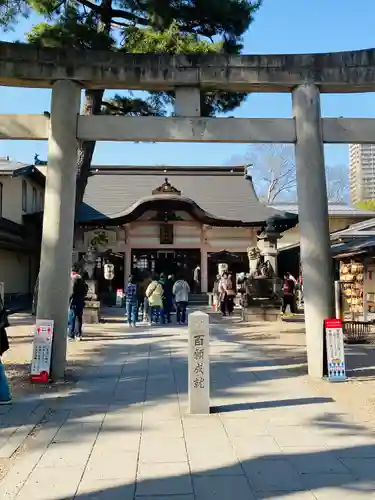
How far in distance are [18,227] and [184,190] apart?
35.5ft

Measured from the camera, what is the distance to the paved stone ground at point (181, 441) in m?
3.71

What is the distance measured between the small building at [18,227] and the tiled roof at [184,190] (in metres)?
2.94

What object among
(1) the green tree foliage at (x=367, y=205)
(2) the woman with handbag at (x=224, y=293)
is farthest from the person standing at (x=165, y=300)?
(1) the green tree foliage at (x=367, y=205)

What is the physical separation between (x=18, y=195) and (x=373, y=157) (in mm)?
33117

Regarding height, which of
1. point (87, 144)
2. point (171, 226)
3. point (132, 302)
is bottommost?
point (132, 302)

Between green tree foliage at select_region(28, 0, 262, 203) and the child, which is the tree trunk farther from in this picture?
the child

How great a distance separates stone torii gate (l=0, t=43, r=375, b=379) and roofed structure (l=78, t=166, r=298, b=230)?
15727 millimetres

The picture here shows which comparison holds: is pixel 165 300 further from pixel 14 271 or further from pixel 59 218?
pixel 14 271

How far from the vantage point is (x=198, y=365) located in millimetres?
5746

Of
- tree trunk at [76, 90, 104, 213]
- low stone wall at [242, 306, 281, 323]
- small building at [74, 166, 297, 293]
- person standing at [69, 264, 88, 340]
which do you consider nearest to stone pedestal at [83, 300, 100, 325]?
person standing at [69, 264, 88, 340]

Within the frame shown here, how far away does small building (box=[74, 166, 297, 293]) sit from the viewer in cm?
2467

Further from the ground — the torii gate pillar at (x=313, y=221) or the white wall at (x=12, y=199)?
the white wall at (x=12, y=199)

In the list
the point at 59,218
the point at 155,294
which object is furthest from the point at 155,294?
the point at 59,218

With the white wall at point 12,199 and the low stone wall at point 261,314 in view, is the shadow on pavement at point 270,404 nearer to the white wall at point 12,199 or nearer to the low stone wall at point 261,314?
the low stone wall at point 261,314
